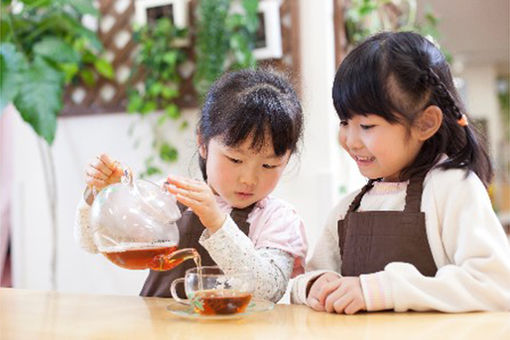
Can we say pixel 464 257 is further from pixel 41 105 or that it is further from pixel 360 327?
pixel 41 105

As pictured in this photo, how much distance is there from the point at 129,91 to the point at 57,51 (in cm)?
30

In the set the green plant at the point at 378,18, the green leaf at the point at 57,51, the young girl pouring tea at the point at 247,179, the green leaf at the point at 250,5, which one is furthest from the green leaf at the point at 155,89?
the young girl pouring tea at the point at 247,179

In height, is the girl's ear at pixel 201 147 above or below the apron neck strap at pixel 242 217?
above

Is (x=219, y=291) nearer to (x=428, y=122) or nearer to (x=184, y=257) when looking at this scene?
(x=184, y=257)

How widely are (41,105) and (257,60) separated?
760mm

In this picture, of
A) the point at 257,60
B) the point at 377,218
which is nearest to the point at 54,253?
the point at 257,60

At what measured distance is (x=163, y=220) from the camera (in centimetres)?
100

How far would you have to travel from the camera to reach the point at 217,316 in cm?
92

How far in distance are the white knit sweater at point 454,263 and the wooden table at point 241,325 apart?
0.02m

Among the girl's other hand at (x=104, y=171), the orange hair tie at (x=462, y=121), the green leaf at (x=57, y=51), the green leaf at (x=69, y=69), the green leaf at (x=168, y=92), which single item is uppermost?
the green leaf at (x=57, y=51)

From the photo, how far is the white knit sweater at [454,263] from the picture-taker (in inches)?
37.3

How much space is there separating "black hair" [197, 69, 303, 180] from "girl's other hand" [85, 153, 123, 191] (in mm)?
180

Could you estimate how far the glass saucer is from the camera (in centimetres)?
92

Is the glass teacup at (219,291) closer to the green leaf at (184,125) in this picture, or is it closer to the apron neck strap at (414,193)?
the apron neck strap at (414,193)
